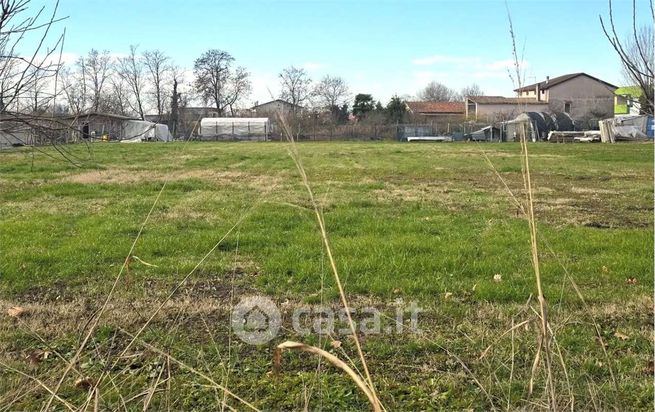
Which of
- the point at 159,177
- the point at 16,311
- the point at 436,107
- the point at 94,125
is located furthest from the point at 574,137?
the point at 16,311

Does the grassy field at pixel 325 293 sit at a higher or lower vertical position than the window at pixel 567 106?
lower

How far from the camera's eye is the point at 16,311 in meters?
3.92

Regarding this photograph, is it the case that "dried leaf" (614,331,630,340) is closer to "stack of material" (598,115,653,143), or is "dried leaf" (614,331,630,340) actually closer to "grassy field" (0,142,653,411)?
"grassy field" (0,142,653,411)

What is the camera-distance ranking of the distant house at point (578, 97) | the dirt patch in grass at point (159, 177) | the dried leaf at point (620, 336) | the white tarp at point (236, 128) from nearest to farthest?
1. the dried leaf at point (620, 336)
2. the dirt patch in grass at point (159, 177)
3. the white tarp at point (236, 128)
4. the distant house at point (578, 97)

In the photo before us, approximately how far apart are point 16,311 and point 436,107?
271 ft

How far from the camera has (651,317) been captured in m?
3.95

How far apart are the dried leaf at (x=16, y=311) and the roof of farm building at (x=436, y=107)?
78.3 metres

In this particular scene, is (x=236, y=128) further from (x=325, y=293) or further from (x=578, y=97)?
(x=325, y=293)

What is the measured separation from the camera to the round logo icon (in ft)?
11.6

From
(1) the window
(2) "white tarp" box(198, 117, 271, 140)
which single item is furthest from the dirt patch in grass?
(1) the window

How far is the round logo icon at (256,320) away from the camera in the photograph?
3.53 metres

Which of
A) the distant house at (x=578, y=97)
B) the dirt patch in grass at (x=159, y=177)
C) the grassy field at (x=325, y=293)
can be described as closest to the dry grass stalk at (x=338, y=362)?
the grassy field at (x=325, y=293)

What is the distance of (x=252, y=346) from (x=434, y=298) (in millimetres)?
1569

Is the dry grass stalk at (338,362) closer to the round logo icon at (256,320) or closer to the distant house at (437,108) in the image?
the round logo icon at (256,320)
